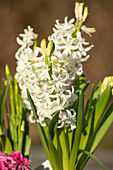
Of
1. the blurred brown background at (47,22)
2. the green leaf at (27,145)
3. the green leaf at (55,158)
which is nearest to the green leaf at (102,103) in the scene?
the green leaf at (55,158)

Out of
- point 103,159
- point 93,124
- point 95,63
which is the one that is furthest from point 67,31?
point 95,63

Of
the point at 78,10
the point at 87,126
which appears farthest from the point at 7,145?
the point at 78,10

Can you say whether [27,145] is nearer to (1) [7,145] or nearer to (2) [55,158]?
(1) [7,145]

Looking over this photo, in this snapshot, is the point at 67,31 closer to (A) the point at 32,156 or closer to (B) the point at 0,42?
(A) the point at 32,156

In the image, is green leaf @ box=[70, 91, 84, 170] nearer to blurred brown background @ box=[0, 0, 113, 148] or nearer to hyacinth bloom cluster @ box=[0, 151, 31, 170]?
hyacinth bloom cluster @ box=[0, 151, 31, 170]

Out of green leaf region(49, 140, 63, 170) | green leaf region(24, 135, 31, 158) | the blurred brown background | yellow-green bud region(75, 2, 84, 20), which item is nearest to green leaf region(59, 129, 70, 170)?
green leaf region(49, 140, 63, 170)

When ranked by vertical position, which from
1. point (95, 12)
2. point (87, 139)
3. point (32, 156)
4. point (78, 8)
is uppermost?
point (95, 12)

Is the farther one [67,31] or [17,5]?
[17,5]

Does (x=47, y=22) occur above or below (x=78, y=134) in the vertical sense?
above
